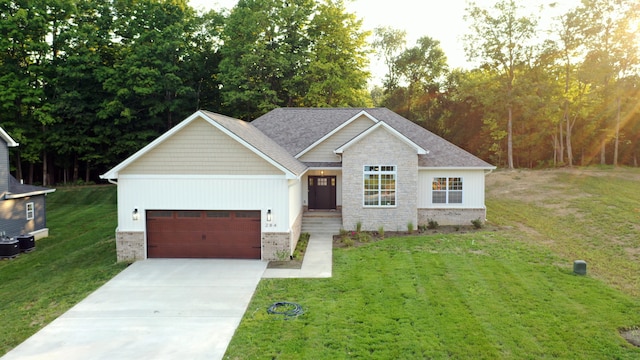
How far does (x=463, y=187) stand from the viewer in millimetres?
20906

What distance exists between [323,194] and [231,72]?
18887 millimetres

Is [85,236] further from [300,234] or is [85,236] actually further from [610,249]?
[610,249]

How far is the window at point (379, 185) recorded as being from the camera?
19.6 metres

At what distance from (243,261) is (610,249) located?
1401cm

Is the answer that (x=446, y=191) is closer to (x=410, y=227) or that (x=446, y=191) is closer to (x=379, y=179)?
(x=410, y=227)

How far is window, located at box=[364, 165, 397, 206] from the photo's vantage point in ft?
64.2

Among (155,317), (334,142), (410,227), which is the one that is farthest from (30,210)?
(410,227)

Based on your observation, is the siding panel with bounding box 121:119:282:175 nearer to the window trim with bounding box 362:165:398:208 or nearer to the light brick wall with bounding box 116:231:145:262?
the light brick wall with bounding box 116:231:145:262

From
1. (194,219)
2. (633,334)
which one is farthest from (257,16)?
(633,334)

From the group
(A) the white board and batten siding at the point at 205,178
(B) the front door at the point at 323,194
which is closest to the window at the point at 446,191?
(B) the front door at the point at 323,194

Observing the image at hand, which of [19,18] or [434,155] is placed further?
[19,18]

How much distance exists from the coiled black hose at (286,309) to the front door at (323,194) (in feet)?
38.3

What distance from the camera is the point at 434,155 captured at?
21328 mm

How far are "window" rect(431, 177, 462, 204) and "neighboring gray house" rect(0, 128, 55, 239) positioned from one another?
19387 millimetres
